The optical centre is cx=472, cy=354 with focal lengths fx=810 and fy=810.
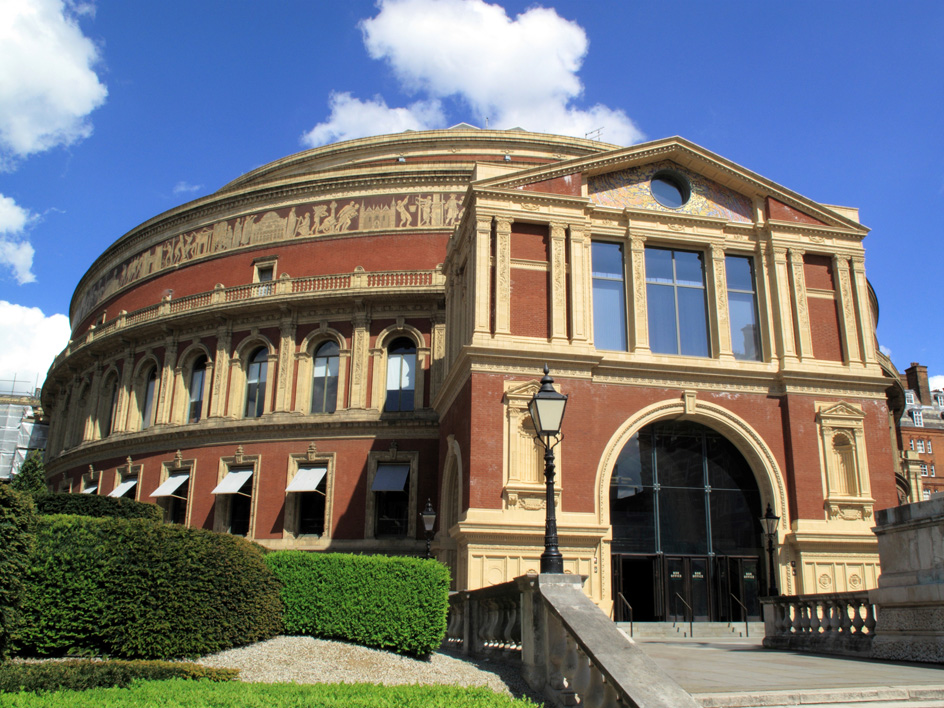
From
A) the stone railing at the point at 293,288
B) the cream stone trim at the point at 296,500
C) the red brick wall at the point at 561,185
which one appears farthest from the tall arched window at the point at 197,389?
the red brick wall at the point at 561,185

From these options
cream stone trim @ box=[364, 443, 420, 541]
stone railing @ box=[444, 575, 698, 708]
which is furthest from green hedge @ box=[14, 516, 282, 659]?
cream stone trim @ box=[364, 443, 420, 541]

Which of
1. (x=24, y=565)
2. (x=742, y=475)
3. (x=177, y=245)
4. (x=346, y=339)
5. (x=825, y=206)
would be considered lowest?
(x=24, y=565)

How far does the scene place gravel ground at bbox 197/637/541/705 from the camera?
10.3m

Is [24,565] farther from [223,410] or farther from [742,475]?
[223,410]

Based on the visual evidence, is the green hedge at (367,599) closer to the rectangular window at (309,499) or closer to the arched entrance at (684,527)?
the arched entrance at (684,527)

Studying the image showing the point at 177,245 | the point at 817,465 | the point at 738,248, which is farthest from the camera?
the point at 177,245

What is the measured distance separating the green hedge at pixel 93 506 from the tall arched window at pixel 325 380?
9.37 m

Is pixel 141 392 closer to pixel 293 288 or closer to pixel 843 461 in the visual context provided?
pixel 293 288

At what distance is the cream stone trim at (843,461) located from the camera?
71.9 ft

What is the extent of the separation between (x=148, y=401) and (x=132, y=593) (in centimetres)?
2615

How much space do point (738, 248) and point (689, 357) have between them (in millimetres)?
3992

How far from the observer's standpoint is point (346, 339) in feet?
103

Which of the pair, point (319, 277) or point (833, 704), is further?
point (319, 277)

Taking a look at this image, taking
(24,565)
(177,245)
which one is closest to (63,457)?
(177,245)
